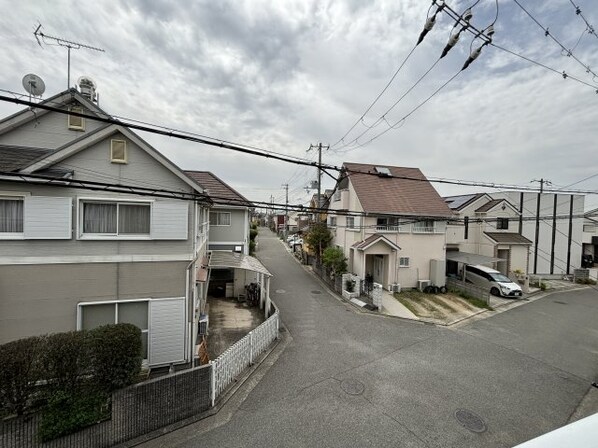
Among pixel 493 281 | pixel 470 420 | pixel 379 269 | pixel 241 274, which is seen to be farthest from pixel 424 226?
pixel 470 420

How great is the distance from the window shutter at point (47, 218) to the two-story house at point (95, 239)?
0.07 ft

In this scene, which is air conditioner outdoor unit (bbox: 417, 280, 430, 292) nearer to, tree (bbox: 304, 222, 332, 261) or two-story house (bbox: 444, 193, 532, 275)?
two-story house (bbox: 444, 193, 532, 275)

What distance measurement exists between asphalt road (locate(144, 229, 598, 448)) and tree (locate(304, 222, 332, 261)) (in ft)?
33.1

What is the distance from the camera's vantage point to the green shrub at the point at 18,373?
5.13 meters

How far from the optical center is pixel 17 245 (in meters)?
7.03

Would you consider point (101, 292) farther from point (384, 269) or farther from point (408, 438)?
point (384, 269)

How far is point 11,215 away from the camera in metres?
7.06

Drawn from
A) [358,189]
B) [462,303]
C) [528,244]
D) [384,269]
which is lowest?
[462,303]

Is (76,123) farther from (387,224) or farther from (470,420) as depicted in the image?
(387,224)

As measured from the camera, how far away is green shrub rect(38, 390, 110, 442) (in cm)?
518

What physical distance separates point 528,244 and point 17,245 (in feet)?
102

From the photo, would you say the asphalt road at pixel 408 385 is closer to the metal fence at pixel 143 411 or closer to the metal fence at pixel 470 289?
the metal fence at pixel 143 411

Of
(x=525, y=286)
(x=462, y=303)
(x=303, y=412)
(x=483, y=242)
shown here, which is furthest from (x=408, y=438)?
(x=483, y=242)

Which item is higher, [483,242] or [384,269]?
[483,242]
